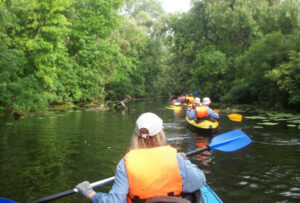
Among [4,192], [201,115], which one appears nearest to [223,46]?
[201,115]

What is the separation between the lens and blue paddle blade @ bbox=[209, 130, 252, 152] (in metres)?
3.95

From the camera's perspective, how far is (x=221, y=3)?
75.6ft

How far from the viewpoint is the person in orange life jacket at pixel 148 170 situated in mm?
2129

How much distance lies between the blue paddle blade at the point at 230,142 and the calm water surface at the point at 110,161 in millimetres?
719

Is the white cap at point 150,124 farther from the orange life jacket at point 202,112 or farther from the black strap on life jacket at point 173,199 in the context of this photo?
the orange life jacket at point 202,112

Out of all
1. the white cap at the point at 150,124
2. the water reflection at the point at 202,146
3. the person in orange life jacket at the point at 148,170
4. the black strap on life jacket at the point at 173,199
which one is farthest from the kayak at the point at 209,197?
the water reflection at the point at 202,146

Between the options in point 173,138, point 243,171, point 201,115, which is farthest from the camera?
point 201,115

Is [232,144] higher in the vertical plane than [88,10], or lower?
lower

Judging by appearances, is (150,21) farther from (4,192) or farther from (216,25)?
(4,192)

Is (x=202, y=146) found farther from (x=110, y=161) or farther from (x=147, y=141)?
(x=147, y=141)

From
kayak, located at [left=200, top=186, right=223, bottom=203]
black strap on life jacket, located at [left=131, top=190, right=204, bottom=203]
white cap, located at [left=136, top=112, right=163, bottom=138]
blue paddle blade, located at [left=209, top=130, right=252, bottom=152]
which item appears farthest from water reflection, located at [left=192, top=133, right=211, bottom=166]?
white cap, located at [left=136, top=112, right=163, bottom=138]

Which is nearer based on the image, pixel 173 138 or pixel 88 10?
pixel 173 138

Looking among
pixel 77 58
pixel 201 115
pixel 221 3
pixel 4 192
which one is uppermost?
pixel 221 3

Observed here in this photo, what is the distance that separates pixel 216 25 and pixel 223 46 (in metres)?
1.85
